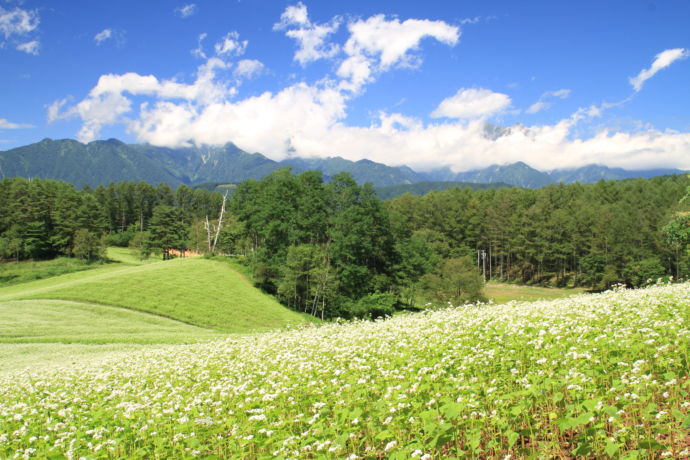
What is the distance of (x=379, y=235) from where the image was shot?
55.1m

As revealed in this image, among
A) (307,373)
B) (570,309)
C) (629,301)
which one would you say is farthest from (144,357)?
(629,301)

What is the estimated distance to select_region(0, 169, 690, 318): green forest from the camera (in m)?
50.9

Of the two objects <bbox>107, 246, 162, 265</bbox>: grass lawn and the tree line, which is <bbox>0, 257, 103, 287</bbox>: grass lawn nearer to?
the tree line

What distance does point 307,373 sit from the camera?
831 cm

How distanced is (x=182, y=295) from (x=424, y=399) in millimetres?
41820

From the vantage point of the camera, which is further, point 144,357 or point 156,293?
point 156,293

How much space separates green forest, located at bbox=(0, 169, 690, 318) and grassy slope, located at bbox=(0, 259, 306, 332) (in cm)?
455

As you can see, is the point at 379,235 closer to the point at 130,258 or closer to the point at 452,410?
the point at 452,410

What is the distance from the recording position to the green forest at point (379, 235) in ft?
167

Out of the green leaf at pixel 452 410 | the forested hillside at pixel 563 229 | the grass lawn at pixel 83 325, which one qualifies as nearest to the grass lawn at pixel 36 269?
the grass lawn at pixel 83 325

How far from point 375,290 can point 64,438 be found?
47.6m

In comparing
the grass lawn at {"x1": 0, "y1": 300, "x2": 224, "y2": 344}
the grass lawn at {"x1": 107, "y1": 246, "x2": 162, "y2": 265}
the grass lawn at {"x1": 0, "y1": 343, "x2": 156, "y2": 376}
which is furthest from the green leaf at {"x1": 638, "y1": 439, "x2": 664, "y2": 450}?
the grass lawn at {"x1": 107, "y1": 246, "x2": 162, "y2": 265}

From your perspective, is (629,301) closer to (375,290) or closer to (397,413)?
(397,413)

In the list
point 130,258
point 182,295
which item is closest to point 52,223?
point 130,258
